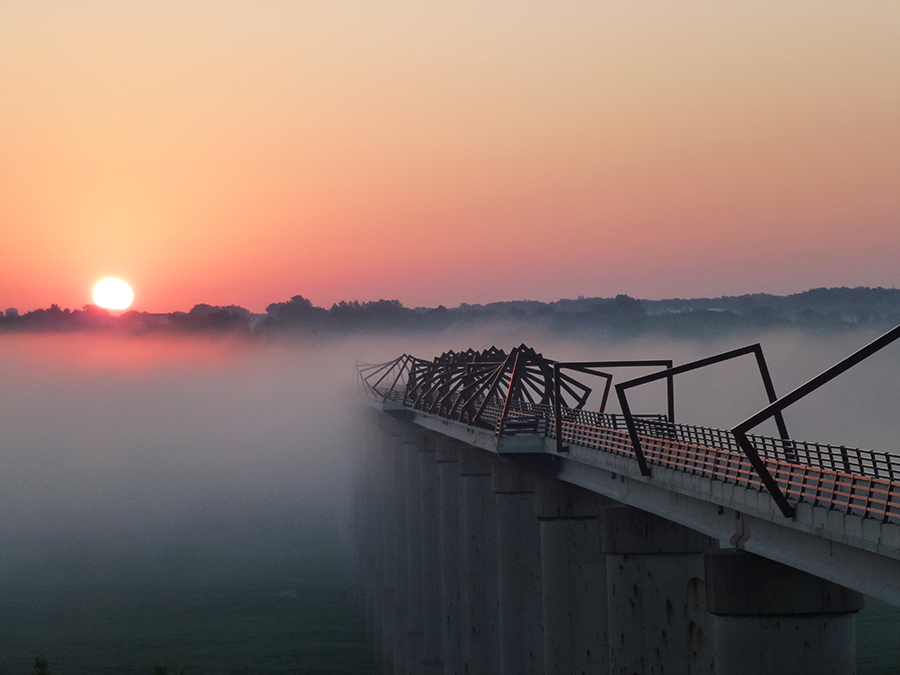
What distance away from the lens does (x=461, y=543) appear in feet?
230

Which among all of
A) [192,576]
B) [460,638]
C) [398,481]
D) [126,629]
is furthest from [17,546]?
[460,638]

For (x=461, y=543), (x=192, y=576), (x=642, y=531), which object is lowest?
(x=192, y=576)

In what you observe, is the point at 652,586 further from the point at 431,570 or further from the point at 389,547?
the point at 389,547

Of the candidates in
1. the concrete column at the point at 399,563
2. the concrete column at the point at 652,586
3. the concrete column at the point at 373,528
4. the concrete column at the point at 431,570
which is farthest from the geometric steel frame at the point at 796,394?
the concrete column at the point at 373,528

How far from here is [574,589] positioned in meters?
47.6

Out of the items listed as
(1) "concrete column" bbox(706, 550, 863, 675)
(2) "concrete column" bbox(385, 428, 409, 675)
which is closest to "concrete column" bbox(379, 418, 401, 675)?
(2) "concrete column" bbox(385, 428, 409, 675)

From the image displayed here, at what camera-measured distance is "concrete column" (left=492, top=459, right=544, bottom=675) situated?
5503cm

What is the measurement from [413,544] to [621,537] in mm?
51770

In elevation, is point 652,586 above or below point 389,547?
above

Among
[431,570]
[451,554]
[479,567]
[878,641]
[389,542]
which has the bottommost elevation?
[878,641]

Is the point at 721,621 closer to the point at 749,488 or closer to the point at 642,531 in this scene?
the point at 749,488

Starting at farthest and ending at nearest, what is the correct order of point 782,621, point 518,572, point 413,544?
point 413,544
point 518,572
point 782,621

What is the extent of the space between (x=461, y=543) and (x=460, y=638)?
526 cm

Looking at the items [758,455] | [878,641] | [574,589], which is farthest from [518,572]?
[878,641]
